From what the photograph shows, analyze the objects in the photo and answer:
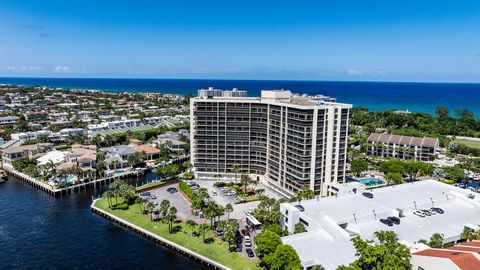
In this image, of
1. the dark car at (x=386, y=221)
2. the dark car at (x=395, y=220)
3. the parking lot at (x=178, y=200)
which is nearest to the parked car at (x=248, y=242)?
the parking lot at (x=178, y=200)

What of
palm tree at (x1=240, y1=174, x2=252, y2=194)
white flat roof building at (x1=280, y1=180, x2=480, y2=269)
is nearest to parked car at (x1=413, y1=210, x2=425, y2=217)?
white flat roof building at (x1=280, y1=180, x2=480, y2=269)

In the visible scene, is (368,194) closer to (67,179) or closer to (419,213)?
(419,213)

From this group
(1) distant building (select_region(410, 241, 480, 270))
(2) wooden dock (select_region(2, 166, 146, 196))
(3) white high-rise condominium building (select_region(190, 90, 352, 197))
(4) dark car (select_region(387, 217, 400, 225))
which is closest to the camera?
(1) distant building (select_region(410, 241, 480, 270))

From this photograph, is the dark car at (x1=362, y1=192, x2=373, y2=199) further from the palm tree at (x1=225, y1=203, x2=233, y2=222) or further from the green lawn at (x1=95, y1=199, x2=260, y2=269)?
the green lawn at (x1=95, y1=199, x2=260, y2=269)

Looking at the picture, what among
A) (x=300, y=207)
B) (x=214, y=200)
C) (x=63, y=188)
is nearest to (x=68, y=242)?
(x=63, y=188)

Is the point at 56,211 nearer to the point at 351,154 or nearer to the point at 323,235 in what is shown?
the point at 323,235

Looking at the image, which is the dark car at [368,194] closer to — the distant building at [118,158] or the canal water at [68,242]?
the canal water at [68,242]
